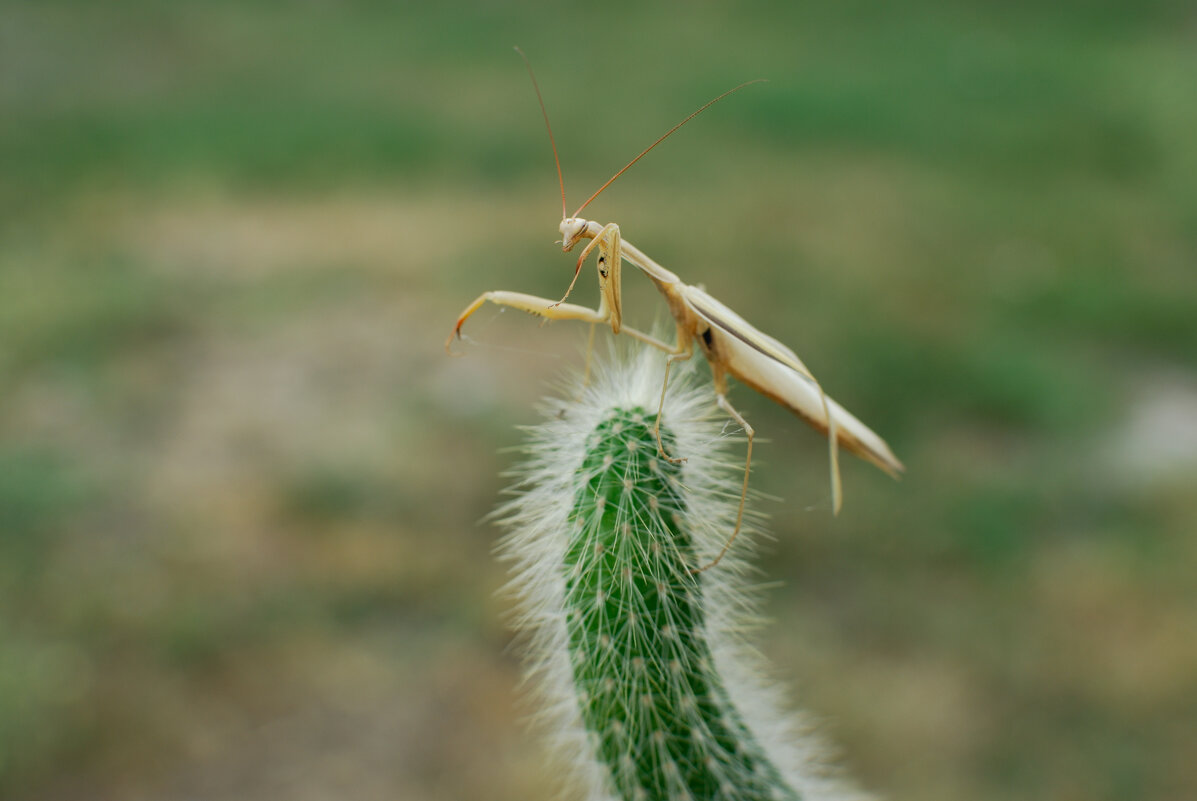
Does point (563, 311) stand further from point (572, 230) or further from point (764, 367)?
point (764, 367)

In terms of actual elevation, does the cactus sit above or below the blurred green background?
below

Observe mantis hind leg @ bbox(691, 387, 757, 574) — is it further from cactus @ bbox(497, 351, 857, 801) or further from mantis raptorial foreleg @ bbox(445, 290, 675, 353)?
mantis raptorial foreleg @ bbox(445, 290, 675, 353)

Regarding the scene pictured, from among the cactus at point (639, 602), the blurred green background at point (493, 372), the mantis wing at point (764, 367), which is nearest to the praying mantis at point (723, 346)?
the mantis wing at point (764, 367)

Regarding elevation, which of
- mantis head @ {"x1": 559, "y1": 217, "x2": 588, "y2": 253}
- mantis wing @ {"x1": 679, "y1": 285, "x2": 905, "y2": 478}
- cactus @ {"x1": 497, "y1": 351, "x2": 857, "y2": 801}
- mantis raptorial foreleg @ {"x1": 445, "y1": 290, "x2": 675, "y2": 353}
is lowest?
cactus @ {"x1": 497, "y1": 351, "x2": 857, "y2": 801}

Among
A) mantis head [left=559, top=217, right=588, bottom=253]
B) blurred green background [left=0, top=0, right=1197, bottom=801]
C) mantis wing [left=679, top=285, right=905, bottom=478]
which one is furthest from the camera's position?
blurred green background [left=0, top=0, right=1197, bottom=801]

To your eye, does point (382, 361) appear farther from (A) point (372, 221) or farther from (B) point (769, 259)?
(B) point (769, 259)

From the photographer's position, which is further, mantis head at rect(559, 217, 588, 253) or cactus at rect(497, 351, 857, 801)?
mantis head at rect(559, 217, 588, 253)

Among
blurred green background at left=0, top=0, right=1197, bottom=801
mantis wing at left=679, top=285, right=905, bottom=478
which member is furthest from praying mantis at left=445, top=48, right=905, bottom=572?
blurred green background at left=0, top=0, right=1197, bottom=801

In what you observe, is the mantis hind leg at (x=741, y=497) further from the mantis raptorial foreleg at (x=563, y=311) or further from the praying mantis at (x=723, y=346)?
the mantis raptorial foreleg at (x=563, y=311)
